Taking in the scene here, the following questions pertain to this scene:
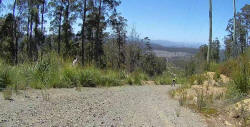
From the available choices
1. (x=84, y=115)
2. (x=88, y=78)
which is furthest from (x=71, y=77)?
(x=84, y=115)

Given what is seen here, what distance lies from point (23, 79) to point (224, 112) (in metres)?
5.00

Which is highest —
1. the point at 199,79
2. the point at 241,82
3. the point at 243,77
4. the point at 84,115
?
the point at 243,77

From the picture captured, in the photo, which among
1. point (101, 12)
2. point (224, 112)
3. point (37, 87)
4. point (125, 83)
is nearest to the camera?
point (224, 112)

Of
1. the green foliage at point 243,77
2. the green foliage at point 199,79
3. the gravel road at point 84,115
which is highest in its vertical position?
the green foliage at point 243,77

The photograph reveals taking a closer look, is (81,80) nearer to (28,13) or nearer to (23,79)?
(23,79)

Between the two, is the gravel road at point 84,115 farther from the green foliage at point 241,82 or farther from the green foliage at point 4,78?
the green foliage at point 4,78

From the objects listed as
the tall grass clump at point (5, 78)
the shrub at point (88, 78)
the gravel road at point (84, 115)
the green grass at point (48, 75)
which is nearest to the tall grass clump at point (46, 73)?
the green grass at point (48, 75)

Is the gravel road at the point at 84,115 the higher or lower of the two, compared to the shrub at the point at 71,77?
lower

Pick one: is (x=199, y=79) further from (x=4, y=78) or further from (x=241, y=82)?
(x=4, y=78)

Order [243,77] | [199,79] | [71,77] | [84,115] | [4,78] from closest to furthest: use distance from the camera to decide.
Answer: [84,115] < [243,77] < [4,78] < [71,77] < [199,79]

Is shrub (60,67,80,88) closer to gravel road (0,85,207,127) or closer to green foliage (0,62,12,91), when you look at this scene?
green foliage (0,62,12,91)

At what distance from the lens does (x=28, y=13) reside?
25.8 metres

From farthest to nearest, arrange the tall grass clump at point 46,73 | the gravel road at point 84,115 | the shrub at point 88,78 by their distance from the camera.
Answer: the shrub at point 88,78 < the tall grass clump at point 46,73 < the gravel road at point 84,115

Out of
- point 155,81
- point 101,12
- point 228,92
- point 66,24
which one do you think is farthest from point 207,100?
point 66,24
